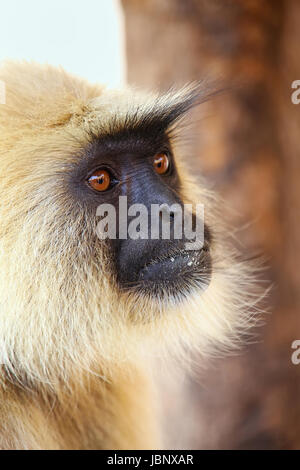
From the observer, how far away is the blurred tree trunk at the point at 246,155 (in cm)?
477

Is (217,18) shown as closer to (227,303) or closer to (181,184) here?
(181,184)

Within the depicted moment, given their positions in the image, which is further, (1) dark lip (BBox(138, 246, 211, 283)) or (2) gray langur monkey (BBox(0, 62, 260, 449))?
(1) dark lip (BBox(138, 246, 211, 283))

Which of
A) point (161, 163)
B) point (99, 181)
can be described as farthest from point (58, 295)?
point (161, 163)

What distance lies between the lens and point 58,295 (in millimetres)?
2777

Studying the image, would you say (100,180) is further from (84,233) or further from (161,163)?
(161,163)

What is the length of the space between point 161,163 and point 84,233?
0.63 meters

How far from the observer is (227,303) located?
3533 mm

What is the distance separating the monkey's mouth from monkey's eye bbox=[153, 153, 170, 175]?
48 centimetres

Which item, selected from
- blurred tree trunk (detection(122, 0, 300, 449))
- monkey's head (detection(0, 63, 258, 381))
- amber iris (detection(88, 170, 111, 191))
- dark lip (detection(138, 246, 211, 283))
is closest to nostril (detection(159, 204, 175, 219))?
monkey's head (detection(0, 63, 258, 381))

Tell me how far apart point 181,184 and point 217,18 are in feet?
6.34

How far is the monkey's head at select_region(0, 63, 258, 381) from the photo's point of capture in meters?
2.68

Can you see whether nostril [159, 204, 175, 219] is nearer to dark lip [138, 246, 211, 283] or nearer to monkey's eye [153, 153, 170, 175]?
dark lip [138, 246, 211, 283]

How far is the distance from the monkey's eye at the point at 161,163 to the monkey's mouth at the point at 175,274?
1.56 ft

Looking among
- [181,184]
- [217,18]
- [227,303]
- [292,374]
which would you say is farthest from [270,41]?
[292,374]
